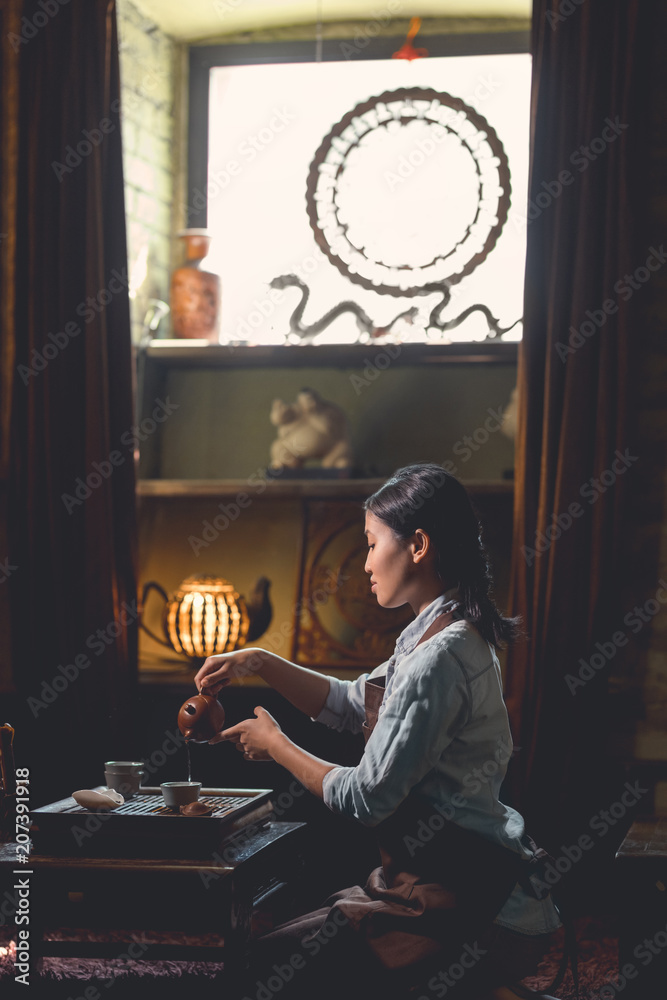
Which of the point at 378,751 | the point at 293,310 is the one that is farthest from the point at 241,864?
the point at 293,310

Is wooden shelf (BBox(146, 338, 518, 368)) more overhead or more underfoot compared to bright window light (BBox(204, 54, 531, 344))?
more underfoot

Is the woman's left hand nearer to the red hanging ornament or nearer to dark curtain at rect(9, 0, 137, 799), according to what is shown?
dark curtain at rect(9, 0, 137, 799)

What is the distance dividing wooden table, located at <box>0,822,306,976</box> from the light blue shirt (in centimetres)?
29

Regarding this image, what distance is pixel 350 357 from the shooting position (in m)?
4.21

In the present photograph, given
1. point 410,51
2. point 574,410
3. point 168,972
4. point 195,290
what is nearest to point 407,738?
point 168,972

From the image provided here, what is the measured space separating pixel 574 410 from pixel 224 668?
1.62 meters

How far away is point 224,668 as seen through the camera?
2.29 metres

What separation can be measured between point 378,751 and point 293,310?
2741 millimetres

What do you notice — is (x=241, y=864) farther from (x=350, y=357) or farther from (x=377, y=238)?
(x=377, y=238)

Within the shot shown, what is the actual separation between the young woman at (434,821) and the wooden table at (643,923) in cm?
16

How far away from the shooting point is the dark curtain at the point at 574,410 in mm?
3383

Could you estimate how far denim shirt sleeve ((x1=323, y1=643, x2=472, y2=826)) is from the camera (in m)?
1.85

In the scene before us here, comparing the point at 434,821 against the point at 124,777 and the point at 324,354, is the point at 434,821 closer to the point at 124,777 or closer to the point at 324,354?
the point at 124,777

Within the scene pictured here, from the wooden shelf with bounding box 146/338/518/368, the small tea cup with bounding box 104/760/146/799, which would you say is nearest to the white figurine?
the wooden shelf with bounding box 146/338/518/368
